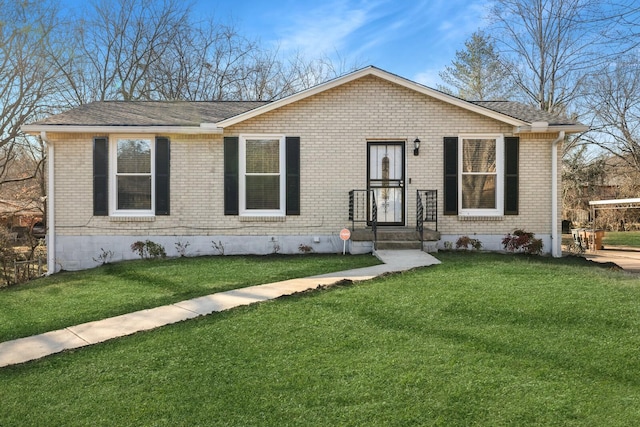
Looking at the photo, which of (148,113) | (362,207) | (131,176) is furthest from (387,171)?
(148,113)

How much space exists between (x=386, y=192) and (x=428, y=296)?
206 inches

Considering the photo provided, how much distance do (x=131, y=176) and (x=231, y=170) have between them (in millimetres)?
2304

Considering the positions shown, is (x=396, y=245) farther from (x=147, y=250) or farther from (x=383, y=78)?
(x=147, y=250)

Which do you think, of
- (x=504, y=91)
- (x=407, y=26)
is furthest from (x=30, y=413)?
(x=504, y=91)

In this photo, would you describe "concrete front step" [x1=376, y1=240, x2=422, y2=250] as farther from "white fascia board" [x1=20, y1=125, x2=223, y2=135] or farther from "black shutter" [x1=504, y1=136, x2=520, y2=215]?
"white fascia board" [x1=20, y1=125, x2=223, y2=135]

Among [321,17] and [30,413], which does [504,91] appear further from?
[30,413]

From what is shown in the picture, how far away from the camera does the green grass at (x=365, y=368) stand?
3.03 metres

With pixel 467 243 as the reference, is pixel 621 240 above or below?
below

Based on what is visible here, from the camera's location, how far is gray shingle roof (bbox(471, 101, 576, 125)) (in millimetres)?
10538

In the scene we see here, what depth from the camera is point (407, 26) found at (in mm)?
16453

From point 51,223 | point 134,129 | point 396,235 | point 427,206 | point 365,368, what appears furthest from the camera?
point 427,206

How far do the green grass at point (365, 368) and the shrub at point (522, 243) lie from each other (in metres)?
4.51

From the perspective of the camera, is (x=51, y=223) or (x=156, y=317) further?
(x=51, y=223)

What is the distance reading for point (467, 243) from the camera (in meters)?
10.3
